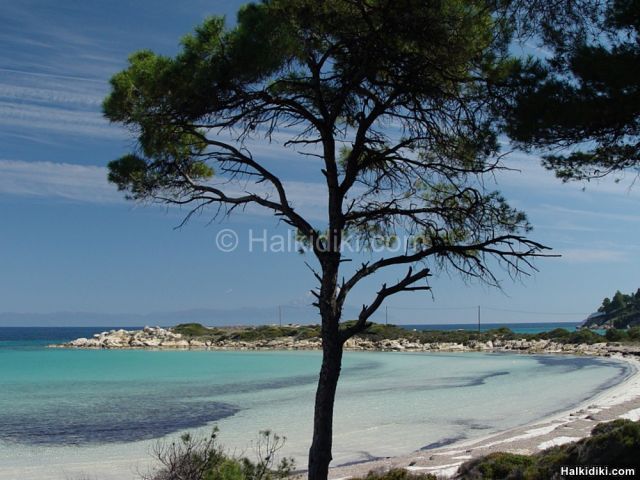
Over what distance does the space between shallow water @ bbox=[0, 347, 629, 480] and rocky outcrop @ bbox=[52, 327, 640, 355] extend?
1313 cm

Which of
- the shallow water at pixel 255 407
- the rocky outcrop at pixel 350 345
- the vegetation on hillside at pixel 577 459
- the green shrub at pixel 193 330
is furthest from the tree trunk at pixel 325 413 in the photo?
the green shrub at pixel 193 330

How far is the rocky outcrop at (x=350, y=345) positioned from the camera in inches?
1880

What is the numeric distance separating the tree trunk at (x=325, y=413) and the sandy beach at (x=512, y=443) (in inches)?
99.5

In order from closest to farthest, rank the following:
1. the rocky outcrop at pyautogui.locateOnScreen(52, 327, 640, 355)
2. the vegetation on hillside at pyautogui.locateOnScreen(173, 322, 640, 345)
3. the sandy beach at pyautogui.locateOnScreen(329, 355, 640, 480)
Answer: the sandy beach at pyautogui.locateOnScreen(329, 355, 640, 480) < the rocky outcrop at pyautogui.locateOnScreen(52, 327, 640, 355) < the vegetation on hillside at pyautogui.locateOnScreen(173, 322, 640, 345)

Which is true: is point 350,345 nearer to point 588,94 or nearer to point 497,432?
point 497,432

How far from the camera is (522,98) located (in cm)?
618

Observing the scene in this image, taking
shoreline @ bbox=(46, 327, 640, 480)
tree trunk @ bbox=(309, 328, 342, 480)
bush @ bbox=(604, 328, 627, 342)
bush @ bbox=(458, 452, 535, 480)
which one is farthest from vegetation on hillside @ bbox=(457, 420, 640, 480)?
bush @ bbox=(604, 328, 627, 342)

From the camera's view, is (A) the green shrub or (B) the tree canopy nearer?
(B) the tree canopy

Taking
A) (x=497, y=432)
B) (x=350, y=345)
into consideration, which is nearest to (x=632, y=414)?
(x=497, y=432)

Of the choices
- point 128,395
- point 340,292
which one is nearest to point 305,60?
point 340,292

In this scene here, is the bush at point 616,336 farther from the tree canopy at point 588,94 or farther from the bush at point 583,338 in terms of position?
the tree canopy at point 588,94

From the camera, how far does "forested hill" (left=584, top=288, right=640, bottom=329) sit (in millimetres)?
99969

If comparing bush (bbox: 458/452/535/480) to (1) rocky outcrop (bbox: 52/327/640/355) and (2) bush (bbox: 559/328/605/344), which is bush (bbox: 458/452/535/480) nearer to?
(1) rocky outcrop (bbox: 52/327/640/355)

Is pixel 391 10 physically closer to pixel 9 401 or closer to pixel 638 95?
pixel 638 95
